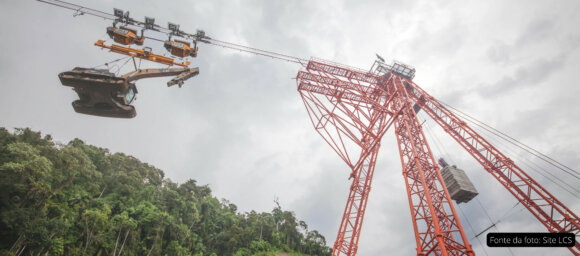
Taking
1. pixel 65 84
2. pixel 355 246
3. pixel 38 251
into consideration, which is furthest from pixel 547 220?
pixel 38 251

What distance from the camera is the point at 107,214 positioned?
2455cm

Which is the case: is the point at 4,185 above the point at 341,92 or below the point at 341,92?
below

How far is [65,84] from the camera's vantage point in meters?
7.27

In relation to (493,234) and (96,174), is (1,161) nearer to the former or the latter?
(96,174)

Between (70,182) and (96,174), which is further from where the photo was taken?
(96,174)

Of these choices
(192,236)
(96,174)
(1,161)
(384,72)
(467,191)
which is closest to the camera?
(467,191)

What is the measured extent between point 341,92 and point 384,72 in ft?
13.3

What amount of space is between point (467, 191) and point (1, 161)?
34.4 metres

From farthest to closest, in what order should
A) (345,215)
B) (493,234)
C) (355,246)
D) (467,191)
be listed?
(345,215), (355,246), (467,191), (493,234)

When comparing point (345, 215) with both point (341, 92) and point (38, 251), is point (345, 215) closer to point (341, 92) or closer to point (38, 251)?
point (341, 92)

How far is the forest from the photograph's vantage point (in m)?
18.7

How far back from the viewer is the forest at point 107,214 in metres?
18.7

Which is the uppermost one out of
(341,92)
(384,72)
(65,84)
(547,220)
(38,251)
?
(384,72)

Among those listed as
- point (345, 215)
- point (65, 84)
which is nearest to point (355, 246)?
point (345, 215)
